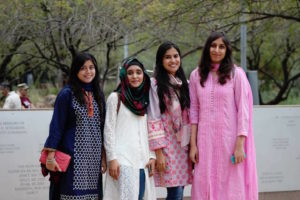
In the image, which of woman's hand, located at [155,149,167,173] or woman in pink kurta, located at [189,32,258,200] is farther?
woman's hand, located at [155,149,167,173]

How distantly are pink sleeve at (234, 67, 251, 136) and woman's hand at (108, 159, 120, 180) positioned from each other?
3.57ft

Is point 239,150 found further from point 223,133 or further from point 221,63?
point 221,63

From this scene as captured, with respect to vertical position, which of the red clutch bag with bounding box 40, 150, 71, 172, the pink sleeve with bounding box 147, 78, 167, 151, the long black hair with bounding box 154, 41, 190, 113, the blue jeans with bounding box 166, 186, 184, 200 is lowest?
the blue jeans with bounding box 166, 186, 184, 200

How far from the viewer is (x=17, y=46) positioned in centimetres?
1216

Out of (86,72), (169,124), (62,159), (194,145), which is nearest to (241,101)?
(194,145)

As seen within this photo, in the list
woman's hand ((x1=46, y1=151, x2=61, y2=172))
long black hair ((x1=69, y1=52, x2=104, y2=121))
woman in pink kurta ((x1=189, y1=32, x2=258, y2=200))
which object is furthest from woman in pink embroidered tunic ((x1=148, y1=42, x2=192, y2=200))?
woman's hand ((x1=46, y1=151, x2=61, y2=172))

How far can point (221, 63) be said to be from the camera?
4.48 metres

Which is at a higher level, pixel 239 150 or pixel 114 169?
pixel 239 150

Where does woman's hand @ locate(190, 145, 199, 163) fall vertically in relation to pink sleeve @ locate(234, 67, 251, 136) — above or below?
below

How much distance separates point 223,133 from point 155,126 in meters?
0.61

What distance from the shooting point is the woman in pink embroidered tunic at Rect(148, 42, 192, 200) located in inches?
178

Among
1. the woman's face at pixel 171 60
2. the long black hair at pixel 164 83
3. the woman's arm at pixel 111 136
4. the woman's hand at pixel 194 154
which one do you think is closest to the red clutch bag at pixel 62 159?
the woman's arm at pixel 111 136

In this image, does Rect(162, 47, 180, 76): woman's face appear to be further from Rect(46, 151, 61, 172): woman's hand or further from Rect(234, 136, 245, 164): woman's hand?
Rect(46, 151, 61, 172): woman's hand

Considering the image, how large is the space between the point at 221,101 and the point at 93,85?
3.86 ft
